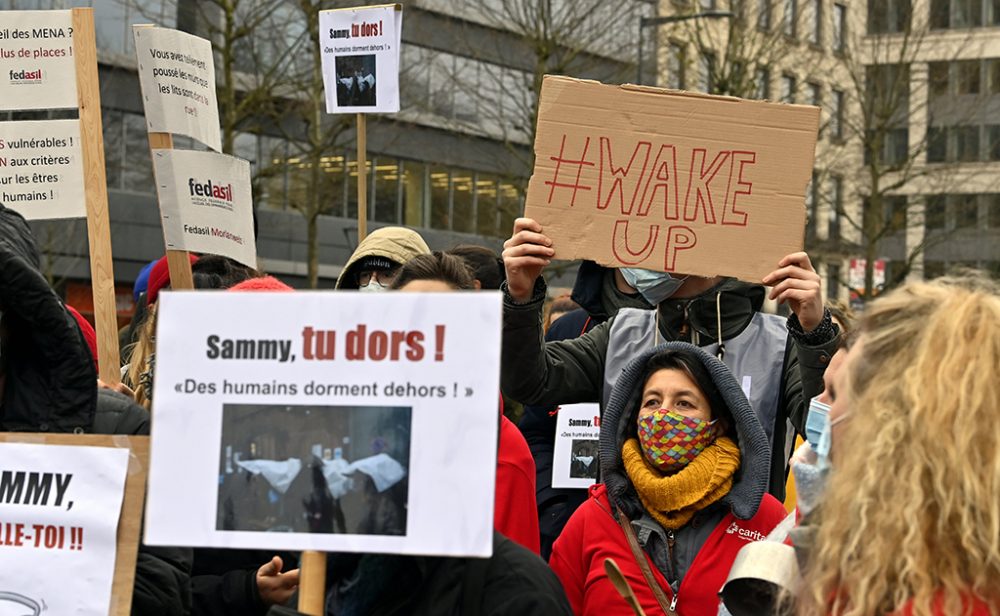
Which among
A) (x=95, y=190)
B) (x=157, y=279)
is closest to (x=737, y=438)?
(x=95, y=190)

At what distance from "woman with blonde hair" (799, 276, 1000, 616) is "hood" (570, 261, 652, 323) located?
235cm

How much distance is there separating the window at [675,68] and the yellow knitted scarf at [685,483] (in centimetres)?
2212

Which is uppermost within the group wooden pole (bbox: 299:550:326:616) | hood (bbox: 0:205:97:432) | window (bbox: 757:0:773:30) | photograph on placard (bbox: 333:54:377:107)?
window (bbox: 757:0:773:30)

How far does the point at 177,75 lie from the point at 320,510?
378 centimetres

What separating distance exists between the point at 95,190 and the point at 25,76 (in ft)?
1.88

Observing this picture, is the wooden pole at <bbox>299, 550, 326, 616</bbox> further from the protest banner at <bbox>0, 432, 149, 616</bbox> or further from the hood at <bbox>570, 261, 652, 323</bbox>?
the hood at <bbox>570, 261, 652, 323</bbox>

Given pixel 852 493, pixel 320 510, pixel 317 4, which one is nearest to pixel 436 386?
pixel 320 510

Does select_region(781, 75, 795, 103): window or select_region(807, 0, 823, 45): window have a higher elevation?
select_region(807, 0, 823, 45): window

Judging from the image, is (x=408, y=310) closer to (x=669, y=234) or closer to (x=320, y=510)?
(x=320, y=510)

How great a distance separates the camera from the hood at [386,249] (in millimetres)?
5215

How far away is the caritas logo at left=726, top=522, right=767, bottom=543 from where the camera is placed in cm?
366

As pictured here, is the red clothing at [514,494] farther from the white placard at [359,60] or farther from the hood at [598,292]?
the white placard at [359,60]

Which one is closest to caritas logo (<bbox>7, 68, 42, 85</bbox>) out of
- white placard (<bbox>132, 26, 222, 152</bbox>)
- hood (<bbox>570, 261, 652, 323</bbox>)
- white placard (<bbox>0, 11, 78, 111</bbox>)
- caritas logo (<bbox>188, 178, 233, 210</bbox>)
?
white placard (<bbox>0, 11, 78, 111</bbox>)

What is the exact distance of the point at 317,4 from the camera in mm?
21938
